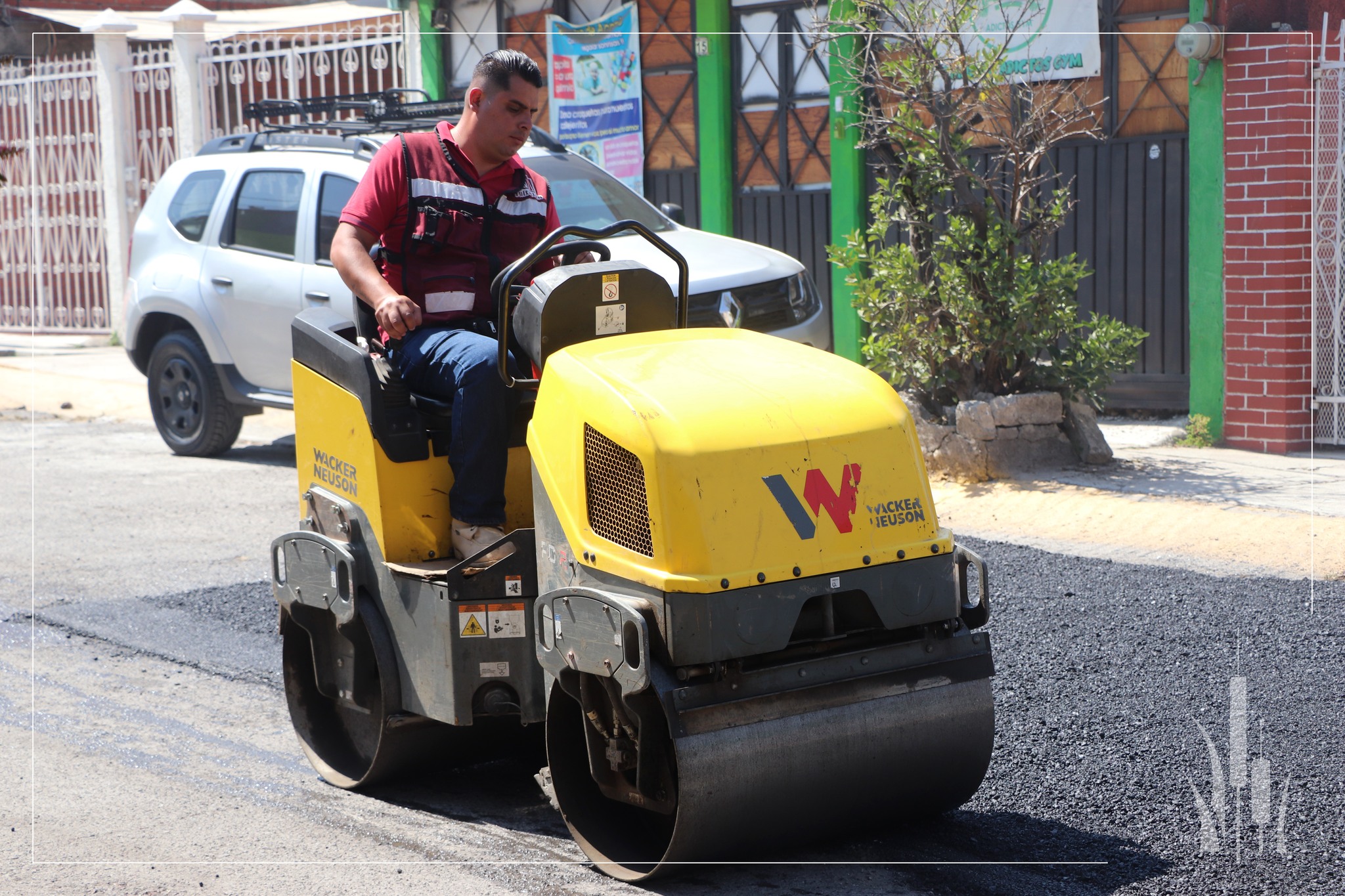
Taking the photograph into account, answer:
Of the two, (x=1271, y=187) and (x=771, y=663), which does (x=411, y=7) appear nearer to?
(x=1271, y=187)

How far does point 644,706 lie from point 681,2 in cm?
1103

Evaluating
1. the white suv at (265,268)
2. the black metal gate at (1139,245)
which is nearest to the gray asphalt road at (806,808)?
the white suv at (265,268)

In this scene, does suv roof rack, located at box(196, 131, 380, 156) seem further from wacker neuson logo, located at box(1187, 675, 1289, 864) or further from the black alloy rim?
wacker neuson logo, located at box(1187, 675, 1289, 864)

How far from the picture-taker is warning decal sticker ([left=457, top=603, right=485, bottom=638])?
4.15m

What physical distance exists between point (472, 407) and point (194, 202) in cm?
770

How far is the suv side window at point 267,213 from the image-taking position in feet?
33.2

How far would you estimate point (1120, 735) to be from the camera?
474 centimetres

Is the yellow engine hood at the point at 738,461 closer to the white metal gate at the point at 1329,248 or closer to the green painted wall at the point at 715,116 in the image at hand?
the white metal gate at the point at 1329,248

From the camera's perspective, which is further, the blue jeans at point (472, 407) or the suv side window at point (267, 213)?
the suv side window at point (267, 213)

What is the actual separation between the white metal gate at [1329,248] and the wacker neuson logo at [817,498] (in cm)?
694

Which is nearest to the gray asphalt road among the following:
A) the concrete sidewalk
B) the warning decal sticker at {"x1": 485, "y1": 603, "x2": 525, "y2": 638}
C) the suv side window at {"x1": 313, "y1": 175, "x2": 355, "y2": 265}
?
the concrete sidewalk

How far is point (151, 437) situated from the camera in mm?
12453

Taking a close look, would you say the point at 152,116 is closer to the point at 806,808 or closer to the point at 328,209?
the point at 328,209

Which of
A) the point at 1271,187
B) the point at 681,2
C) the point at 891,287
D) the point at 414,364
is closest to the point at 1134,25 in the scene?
the point at 1271,187
